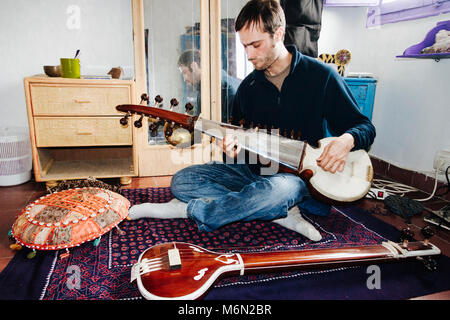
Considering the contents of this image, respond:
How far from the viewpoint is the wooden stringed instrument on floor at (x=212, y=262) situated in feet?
3.10

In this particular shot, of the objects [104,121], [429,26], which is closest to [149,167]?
[104,121]

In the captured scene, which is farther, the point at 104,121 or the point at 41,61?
the point at 41,61

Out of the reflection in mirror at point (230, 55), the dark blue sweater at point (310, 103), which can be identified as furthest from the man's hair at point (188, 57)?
the dark blue sweater at point (310, 103)

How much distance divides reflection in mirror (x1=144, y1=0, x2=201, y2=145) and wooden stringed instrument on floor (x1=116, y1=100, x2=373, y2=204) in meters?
1.07

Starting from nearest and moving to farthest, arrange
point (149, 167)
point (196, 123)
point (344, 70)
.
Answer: point (196, 123)
point (149, 167)
point (344, 70)

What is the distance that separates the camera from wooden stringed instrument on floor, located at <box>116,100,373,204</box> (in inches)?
53.6

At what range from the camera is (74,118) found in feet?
7.04

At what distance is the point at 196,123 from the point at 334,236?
2.91 ft

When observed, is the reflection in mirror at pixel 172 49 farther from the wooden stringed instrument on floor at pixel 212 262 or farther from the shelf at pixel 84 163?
the wooden stringed instrument on floor at pixel 212 262

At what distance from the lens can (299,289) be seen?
115cm

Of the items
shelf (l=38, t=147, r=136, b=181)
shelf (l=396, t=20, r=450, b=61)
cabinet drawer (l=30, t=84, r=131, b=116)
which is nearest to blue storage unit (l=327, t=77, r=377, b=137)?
shelf (l=396, t=20, r=450, b=61)

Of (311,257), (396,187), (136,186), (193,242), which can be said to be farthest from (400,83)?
(136,186)

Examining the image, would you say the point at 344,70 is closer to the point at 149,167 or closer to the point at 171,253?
the point at 149,167

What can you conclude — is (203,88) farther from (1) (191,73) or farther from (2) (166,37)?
(2) (166,37)
